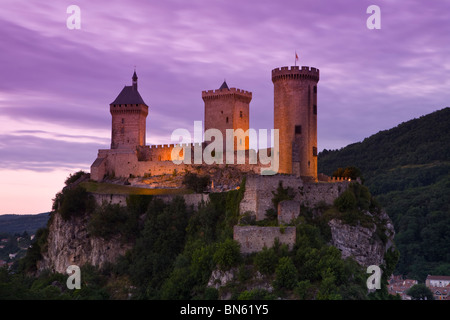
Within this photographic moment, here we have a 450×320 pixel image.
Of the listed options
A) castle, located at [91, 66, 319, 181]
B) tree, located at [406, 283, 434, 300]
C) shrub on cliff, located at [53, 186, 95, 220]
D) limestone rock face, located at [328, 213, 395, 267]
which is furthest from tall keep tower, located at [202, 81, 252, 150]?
tree, located at [406, 283, 434, 300]

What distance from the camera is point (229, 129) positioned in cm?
7331

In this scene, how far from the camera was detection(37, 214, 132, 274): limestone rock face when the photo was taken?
65.4 m

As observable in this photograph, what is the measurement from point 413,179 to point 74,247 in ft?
320

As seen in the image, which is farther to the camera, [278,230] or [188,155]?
[188,155]

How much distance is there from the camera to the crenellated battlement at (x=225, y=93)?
242ft

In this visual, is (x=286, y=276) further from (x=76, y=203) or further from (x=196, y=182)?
(x=76, y=203)

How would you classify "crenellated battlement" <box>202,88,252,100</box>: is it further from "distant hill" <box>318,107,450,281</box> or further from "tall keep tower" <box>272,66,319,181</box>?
"distant hill" <box>318,107,450,281</box>

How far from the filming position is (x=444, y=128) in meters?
169

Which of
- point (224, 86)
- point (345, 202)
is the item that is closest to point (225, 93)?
point (224, 86)

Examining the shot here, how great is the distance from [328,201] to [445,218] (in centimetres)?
7912

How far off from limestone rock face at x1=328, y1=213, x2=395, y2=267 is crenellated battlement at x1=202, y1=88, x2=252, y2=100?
22.9 m
